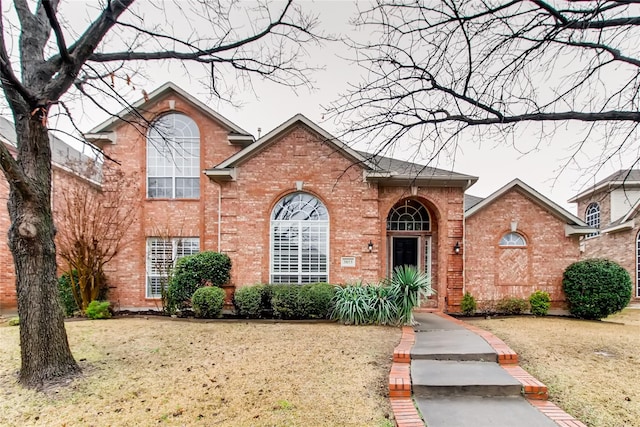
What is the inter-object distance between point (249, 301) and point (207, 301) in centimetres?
120

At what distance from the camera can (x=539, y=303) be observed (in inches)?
460

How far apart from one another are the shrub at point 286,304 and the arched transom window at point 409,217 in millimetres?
4598

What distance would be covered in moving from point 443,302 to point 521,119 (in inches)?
331

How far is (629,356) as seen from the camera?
22.4ft

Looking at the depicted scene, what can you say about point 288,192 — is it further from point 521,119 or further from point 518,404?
point 518,404

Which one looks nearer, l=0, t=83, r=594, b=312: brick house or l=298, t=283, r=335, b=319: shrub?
l=298, t=283, r=335, b=319: shrub

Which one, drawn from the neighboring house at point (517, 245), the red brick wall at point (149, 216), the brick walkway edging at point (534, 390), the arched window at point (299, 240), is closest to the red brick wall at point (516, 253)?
the neighboring house at point (517, 245)

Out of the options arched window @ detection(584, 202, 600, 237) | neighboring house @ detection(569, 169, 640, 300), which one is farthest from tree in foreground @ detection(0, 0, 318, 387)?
arched window @ detection(584, 202, 600, 237)

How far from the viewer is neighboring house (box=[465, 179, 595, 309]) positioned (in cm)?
1211

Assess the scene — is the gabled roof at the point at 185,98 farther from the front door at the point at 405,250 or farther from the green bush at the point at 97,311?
the front door at the point at 405,250

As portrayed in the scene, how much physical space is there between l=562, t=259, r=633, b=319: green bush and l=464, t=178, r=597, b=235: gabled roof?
129 centimetres

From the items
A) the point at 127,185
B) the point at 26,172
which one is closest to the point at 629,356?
the point at 26,172

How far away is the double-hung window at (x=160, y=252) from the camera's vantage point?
12.5 metres

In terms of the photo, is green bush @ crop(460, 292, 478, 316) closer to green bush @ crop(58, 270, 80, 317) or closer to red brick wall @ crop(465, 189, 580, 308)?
red brick wall @ crop(465, 189, 580, 308)
